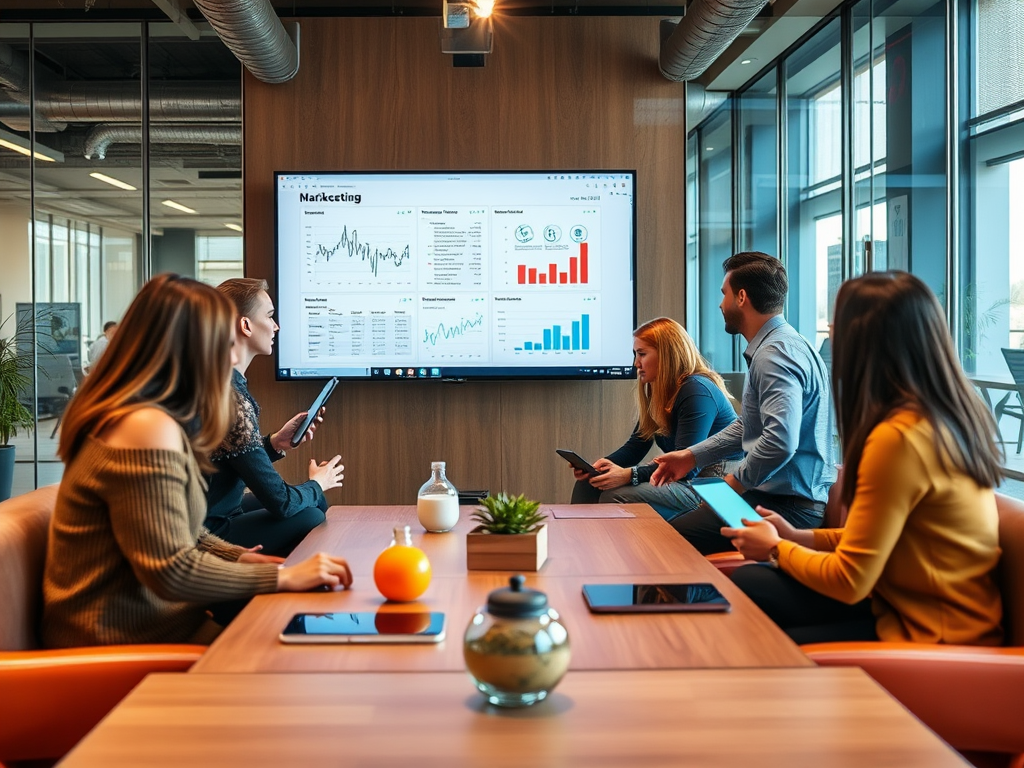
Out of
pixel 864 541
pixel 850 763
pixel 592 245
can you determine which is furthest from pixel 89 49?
pixel 850 763

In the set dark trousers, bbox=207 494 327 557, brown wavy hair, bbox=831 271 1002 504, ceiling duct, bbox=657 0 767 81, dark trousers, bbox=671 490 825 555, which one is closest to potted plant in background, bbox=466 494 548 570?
brown wavy hair, bbox=831 271 1002 504

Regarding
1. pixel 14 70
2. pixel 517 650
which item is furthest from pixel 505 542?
pixel 14 70

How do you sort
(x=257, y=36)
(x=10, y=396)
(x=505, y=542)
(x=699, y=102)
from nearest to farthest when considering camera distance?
(x=505, y=542), (x=257, y=36), (x=699, y=102), (x=10, y=396)

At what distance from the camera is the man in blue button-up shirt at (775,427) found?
3162 millimetres

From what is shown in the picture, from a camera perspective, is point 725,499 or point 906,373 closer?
point 906,373

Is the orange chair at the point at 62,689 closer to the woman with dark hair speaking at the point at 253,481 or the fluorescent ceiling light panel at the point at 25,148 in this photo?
the woman with dark hair speaking at the point at 253,481

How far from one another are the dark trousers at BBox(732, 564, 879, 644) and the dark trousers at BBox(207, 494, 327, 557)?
1.41m

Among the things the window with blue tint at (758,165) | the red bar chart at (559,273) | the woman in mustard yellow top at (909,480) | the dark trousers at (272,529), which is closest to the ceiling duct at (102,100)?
the red bar chart at (559,273)

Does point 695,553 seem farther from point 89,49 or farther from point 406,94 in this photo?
point 89,49

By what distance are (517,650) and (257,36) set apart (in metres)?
3.79

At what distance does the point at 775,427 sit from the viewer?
3.13 m

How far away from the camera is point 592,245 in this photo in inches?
197

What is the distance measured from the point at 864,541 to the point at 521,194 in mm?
3508

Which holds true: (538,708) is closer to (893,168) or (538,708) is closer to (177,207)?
(893,168)
